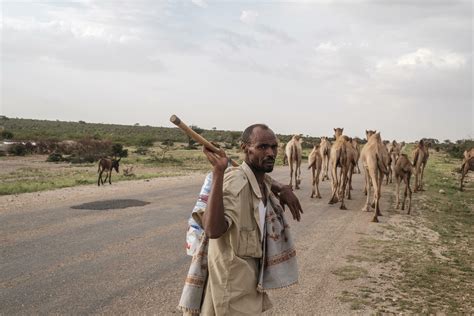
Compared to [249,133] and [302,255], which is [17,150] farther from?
[249,133]

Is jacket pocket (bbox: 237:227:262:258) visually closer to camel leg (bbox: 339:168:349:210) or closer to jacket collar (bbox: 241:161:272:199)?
jacket collar (bbox: 241:161:272:199)

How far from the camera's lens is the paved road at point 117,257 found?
578 centimetres

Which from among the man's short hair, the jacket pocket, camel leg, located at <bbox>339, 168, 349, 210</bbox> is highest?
the man's short hair

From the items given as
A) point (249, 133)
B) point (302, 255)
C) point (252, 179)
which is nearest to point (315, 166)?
point (302, 255)

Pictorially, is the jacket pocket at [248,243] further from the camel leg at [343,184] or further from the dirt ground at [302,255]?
the camel leg at [343,184]

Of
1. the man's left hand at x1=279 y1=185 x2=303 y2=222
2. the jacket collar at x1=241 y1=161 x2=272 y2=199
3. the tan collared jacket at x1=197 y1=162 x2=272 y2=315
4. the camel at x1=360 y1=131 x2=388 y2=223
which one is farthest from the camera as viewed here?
the camel at x1=360 y1=131 x2=388 y2=223

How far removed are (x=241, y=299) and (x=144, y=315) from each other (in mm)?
2886

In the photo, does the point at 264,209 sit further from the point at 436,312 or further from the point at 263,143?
the point at 436,312

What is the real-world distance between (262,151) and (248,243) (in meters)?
0.59

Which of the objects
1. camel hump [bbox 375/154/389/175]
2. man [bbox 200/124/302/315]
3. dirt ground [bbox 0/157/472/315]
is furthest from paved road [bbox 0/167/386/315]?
man [bbox 200/124/302/315]

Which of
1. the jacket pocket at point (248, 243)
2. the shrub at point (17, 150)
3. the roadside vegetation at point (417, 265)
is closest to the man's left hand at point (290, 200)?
the jacket pocket at point (248, 243)

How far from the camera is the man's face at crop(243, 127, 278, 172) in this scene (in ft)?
9.86

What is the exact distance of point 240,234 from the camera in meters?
2.80

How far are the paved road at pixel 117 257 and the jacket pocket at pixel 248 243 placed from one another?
304cm
